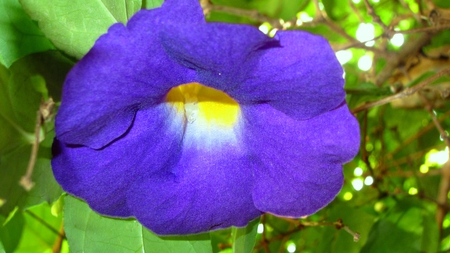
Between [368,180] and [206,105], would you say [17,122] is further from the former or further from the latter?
[368,180]

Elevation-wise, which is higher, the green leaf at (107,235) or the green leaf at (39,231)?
the green leaf at (107,235)

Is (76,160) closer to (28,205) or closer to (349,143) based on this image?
(28,205)

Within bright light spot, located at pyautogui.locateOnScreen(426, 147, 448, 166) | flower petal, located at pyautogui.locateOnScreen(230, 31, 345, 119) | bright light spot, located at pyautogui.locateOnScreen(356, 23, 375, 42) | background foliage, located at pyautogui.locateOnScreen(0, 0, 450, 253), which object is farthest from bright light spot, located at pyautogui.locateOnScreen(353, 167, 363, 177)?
flower petal, located at pyautogui.locateOnScreen(230, 31, 345, 119)

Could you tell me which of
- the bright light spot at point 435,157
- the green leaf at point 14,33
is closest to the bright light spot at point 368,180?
the bright light spot at point 435,157

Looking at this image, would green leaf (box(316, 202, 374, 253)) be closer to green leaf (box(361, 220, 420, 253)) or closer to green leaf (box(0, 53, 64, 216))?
green leaf (box(361, 220, 420, 253))

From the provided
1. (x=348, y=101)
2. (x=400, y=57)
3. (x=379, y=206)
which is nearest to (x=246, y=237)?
(x=348, y=101)

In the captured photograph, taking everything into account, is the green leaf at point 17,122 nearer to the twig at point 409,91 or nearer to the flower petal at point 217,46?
the flower petal at point 217,46

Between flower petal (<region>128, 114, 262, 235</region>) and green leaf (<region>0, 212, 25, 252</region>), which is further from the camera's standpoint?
green leaf (<region>0, 212, 25, 252</region>)
